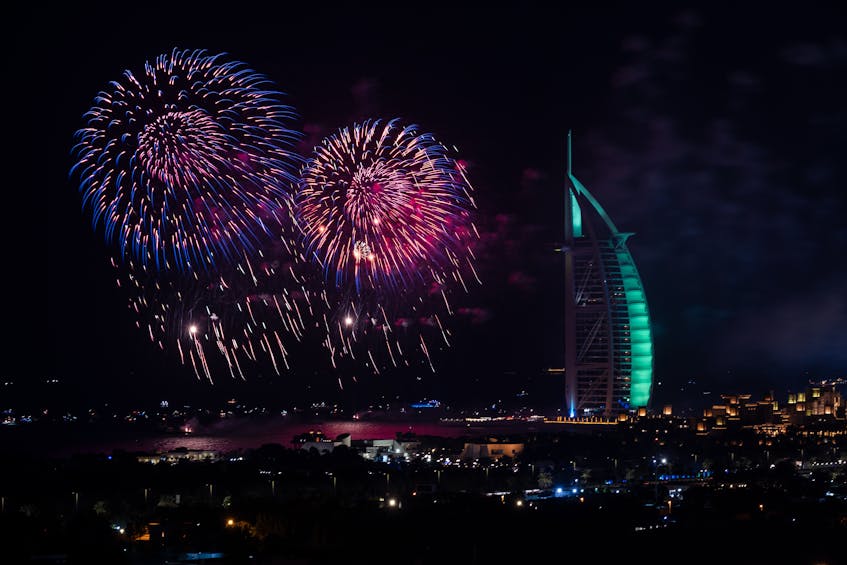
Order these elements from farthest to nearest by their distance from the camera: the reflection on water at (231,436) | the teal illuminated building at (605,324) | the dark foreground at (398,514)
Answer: the teal illuminated building at (605,324), the reflection on water at (231,436), the dark foreground at (398,514)

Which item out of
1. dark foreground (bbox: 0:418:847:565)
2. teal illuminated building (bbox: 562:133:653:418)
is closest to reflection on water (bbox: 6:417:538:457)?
teal illuminated building (bbox: 562:133:653:418)

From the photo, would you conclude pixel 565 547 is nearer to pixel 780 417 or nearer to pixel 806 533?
pixel 806 533

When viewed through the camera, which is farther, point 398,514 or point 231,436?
point 231,436

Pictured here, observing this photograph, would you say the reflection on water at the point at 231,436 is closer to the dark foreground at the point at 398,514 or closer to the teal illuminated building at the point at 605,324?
the teal illuminated building at the point at 605,324

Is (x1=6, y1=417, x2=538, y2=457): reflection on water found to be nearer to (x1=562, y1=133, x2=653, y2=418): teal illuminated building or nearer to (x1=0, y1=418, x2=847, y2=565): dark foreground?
(x1=562, y1=133, x2=653, y2=418): teal illuminated building

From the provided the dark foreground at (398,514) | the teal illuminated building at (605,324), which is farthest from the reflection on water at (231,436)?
the dark foreground at (398,514)

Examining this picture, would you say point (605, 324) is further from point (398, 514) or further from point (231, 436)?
point (398, 514)

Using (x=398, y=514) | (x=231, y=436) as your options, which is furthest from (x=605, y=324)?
(x=398, y=514)

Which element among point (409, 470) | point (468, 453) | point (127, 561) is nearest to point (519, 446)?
point (468, 453)
